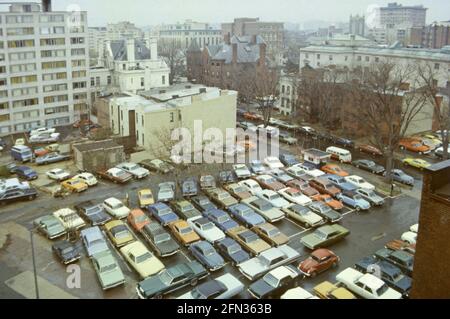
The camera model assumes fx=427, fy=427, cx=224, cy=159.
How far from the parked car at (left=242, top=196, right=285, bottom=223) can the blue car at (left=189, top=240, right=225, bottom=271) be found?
11.8 ft

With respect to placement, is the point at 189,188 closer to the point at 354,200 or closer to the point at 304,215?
Answer: the point at 304,215

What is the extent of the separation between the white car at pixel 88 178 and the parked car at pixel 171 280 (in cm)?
958

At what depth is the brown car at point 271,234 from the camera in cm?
1523

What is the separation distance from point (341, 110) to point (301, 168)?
34.2ft

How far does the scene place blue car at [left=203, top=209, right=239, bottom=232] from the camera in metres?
16.3

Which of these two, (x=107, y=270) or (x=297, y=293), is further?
(x=107, y=270)

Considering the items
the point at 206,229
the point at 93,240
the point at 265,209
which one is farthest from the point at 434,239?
the point at 93,240

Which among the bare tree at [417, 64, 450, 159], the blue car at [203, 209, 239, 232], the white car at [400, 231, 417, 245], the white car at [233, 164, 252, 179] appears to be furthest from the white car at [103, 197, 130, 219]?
the bare tree at [417, 64, 450, 159]

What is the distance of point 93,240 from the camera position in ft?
48.7

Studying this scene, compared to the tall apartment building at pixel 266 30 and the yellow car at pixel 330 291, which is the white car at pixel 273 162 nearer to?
the yellow car at pixel 330 291

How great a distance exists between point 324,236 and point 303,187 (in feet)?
16.7

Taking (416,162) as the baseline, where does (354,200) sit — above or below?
below

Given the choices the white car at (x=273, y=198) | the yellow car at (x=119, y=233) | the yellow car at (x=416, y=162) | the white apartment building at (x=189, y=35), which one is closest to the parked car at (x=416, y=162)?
the yellow car at (x=416, y=162)

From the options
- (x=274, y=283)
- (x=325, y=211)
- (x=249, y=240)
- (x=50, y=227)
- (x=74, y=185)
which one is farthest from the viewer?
(x=74, y=185)
